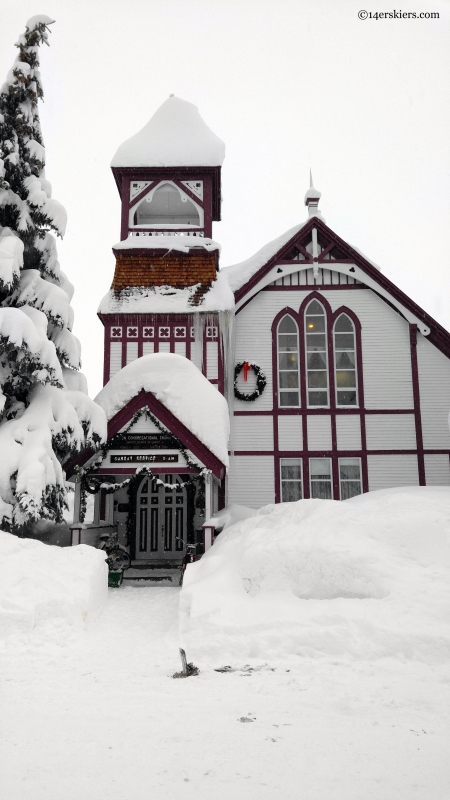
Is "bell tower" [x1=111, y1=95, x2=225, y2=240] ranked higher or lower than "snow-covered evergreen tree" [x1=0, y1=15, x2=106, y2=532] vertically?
higher

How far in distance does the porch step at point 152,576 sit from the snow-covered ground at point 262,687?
2698 millimetres

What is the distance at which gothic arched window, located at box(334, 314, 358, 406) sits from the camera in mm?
16812

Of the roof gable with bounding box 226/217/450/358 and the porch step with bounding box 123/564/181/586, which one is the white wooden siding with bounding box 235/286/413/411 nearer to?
the roof gable with bounding box 226/217/450/358

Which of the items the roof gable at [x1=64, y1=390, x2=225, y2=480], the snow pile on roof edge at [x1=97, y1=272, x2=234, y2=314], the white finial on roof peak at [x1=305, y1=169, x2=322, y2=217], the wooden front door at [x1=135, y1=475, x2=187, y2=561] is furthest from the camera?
the white finial on roof peak at [x1=305, y1=169, x2=322, y2=217]

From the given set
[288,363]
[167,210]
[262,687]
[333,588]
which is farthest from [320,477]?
[262,687]

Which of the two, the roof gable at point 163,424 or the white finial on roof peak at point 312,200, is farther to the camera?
the white finial on roof peak at point 312,200

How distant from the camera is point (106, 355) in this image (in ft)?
54.0

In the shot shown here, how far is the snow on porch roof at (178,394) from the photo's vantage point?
12.6 meters

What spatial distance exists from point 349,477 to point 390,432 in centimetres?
178

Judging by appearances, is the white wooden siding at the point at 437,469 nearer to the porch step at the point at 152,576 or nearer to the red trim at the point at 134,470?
the red trim at the point at 134,470

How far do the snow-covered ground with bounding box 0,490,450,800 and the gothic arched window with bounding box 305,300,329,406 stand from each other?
24.0 feet

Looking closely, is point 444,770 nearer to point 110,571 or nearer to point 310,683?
point 310,683

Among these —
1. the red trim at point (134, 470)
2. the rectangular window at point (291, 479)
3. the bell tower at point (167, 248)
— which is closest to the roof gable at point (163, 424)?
the red trim at point (134, 470)

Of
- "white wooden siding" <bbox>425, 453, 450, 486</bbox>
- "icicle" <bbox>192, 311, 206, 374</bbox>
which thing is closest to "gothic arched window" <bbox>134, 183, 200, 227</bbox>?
"icicle" <bbox>192, 311, 206, 374</bbox>
